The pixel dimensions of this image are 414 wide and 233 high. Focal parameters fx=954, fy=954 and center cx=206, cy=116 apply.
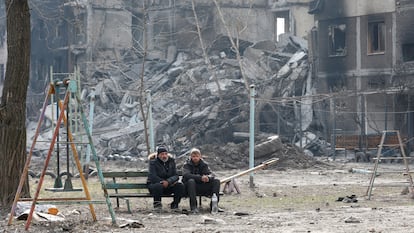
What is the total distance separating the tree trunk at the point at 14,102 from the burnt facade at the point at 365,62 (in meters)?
28.6

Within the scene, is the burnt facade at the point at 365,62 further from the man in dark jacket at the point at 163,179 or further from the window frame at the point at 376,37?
the man in dark jacket at the point at 163,179

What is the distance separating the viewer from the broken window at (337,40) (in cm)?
4994

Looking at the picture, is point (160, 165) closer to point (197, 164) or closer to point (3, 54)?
point (197, 164)

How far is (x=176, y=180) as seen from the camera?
16141mm

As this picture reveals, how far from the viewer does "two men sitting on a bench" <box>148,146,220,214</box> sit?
16094 mm

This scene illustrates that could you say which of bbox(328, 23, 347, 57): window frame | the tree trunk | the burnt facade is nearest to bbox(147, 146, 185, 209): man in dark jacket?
the tree trunk

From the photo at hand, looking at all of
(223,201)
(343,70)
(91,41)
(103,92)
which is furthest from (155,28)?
(223,201)

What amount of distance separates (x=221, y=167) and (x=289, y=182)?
780cm

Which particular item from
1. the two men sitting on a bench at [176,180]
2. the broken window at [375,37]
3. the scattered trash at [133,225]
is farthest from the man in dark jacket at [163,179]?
the broken window at [375,37]

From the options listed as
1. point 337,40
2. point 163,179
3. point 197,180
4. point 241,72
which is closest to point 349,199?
point 197,180

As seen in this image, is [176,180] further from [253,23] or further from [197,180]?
[253,23]

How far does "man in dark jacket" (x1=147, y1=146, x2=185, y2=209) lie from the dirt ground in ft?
0.97

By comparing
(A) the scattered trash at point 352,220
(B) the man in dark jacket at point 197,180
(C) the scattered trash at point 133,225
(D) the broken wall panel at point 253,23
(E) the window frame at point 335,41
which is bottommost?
(A) the scattered trash at point 352,220

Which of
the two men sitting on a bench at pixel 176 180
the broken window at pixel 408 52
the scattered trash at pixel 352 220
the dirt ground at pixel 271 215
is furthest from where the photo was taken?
the broken window at pixel 408 52
